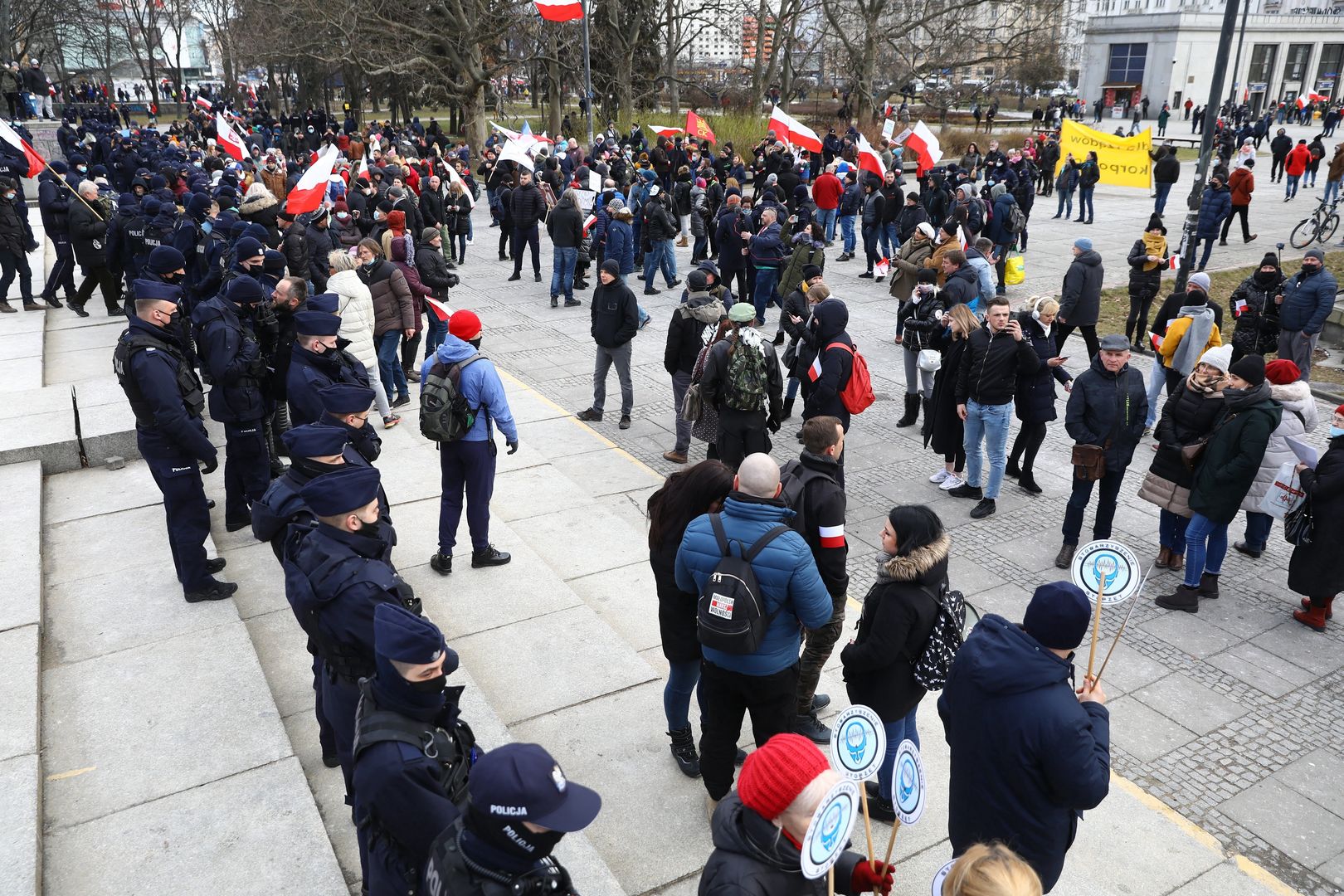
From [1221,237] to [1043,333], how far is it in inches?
611

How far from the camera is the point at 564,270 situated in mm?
15523

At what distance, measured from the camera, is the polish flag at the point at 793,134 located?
61.7 ft

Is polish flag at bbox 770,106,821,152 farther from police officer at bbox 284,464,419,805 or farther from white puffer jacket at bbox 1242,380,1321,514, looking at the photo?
police officer at bbox 284,464,419,805

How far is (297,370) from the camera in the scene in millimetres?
6418

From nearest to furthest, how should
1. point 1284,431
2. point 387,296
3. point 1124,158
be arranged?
point 1284,431, point 387,296, point 1124,158

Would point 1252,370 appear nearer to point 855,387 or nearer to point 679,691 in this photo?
point 855,387

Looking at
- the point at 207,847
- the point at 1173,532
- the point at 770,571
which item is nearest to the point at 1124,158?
the point at 1173,532

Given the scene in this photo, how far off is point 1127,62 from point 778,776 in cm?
8026

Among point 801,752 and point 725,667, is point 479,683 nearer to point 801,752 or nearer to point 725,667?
point 725,667

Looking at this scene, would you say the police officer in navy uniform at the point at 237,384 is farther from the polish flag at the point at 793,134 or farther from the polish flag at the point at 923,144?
the polish flag at the point at 793,134

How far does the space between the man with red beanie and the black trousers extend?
279cm

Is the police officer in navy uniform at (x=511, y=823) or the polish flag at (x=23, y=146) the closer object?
the police officer in navy uniform at (x=511, y=823)

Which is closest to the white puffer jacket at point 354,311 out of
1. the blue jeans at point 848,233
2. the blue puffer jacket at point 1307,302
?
the blue puffer jacket at point 1307,302

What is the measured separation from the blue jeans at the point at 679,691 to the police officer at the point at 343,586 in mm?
1343
